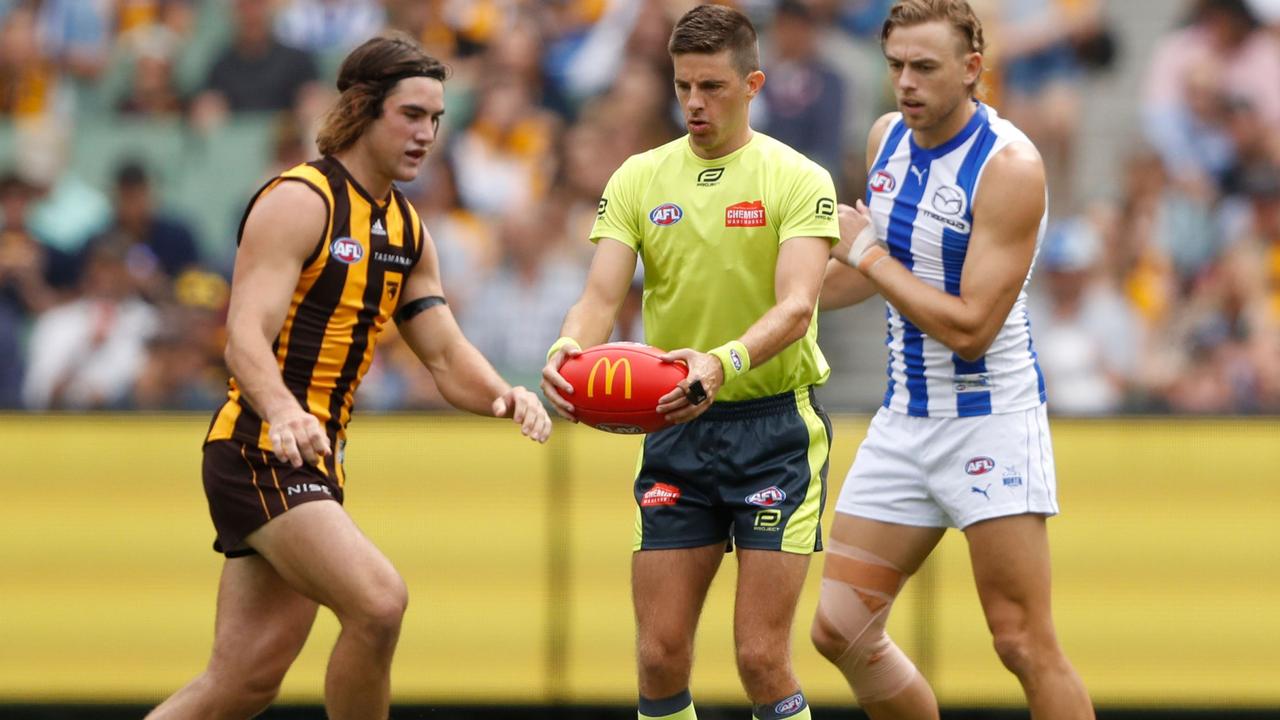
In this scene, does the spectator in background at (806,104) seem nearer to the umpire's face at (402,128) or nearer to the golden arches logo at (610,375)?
the umpire's face at (402,128)

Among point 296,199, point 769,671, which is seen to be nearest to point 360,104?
point 296,199

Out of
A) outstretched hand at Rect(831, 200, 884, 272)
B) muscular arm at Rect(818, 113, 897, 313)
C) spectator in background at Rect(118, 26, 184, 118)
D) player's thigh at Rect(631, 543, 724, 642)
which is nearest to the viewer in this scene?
player's thigh at Rect(631, 543, 724, 642)

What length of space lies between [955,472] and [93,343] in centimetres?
669

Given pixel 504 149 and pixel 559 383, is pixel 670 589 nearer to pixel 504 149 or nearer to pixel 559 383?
pixel 559 383

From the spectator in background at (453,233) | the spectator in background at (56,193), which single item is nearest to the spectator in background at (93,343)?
the spectator in background at (56,193)

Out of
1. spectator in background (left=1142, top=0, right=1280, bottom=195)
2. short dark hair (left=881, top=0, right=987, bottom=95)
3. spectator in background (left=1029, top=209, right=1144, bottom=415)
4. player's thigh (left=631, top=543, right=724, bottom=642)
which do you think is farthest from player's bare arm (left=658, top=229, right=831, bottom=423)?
spectator in background (left=1142, top=0, right=1280, bottom=195)

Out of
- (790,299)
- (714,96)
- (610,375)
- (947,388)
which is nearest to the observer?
(610,375)

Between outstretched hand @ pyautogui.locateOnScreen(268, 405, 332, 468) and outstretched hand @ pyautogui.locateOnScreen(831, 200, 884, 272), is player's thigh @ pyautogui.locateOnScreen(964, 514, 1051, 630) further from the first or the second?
outstretched hand @ pyautogui.locateOnScreen(268, 405, 332, 468)

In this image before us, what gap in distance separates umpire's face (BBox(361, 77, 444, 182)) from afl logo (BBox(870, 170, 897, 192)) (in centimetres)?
155

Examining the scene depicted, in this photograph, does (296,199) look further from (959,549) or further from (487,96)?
(487,96)

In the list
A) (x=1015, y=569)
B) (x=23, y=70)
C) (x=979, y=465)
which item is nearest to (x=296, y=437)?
(x=979, y=465)

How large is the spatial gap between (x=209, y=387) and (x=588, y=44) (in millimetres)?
3605

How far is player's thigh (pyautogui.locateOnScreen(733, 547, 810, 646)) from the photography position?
5758 mm

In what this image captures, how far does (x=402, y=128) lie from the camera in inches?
235
